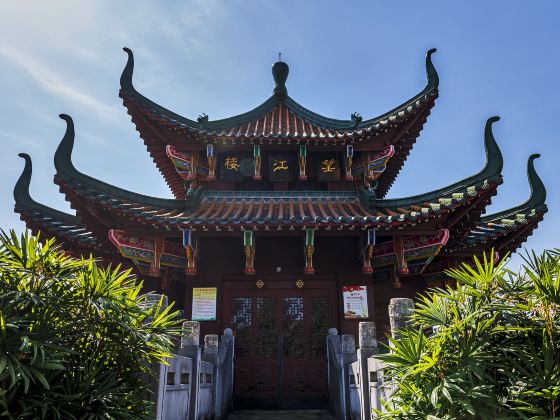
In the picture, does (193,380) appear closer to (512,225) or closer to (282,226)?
(282,226)

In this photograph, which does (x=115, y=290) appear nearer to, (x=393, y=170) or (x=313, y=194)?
(x=313, y=194)

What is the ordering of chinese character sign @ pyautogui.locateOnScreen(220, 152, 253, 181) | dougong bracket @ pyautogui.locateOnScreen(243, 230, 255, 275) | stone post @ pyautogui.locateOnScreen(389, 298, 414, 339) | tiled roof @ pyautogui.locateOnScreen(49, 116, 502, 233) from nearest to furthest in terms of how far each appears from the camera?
1. stone post @ pyautogui.locateOnScreen(389, 298, 414, 339)
2. tiled roof @ pyautogui.locateOnScreen(49, 116, 502, 233)
3. dougong bracket @ pyautogui.locateOnScreen(243, 230, 255, 275)
4. chinese character sign @ pyautogui.locateOnScreen(220, 152, 253, 181)

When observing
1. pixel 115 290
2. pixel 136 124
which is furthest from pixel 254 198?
pixel 115 290

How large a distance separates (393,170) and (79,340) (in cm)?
1077

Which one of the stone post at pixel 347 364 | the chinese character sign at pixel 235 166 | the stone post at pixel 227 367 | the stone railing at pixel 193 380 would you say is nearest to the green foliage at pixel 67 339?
the stone railing at pixel 193 380

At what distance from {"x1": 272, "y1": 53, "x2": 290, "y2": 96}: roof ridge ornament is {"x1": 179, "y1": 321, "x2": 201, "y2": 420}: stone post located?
955 cm

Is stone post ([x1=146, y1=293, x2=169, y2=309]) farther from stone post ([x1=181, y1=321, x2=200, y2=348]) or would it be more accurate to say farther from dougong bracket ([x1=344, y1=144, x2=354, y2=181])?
dougong bracket ([x1=344, y1=144, x2=354, y2=181])

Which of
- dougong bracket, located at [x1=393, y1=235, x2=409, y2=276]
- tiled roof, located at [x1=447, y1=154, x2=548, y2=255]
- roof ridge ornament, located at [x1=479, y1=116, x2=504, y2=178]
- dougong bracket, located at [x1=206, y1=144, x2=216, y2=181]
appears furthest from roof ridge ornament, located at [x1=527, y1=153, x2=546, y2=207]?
dougong bracket, located at [x1=206, y1=144, x2=216, y2=181]

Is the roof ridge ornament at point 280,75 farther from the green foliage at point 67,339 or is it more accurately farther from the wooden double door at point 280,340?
the green foliage at point 67,339

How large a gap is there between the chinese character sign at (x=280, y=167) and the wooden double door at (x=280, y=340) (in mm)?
2829

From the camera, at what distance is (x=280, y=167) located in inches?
471

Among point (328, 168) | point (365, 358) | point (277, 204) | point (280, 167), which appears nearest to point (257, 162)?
point (280, 167)

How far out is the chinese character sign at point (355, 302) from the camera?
33.1ft

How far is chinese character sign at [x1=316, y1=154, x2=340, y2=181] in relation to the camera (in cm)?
1199
